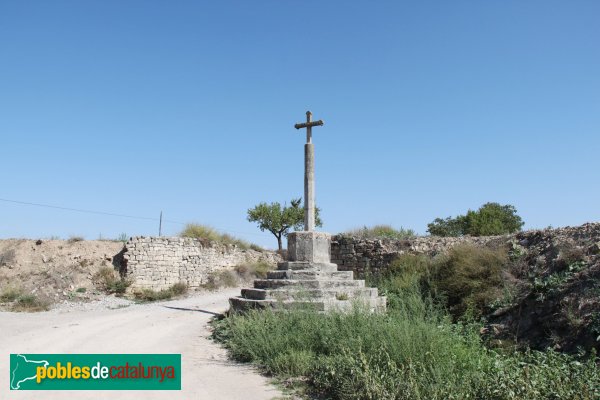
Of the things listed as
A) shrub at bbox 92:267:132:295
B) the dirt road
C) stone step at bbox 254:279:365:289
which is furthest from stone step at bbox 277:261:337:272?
shrub at bbox 92:267:132:295

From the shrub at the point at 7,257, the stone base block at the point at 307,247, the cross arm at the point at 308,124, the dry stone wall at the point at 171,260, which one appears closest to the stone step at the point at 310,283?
the stone base block at the point at 307,247

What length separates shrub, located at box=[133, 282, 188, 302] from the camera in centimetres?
1700

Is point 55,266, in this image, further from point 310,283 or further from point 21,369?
point 21,369

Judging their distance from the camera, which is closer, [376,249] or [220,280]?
[376,249]

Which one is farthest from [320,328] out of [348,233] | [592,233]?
[348,233]

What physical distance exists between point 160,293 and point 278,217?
2196 centimetres

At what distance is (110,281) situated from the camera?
56.7 feet

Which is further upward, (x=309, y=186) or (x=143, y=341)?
(x=309, y=186)

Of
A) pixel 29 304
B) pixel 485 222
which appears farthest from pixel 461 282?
pixel 485 222

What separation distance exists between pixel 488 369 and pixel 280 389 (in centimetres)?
227

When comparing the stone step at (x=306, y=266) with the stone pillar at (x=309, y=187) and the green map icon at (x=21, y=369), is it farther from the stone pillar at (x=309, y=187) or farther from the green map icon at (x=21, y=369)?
the green map icon at (x=21, y=369)

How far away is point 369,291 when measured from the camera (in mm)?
10250

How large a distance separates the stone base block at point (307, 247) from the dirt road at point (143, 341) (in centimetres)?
253

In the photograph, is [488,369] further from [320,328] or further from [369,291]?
[369,291]
